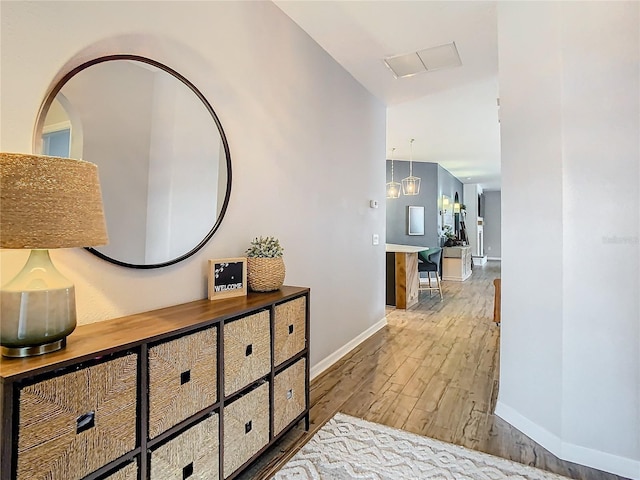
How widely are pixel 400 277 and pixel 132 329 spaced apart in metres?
4.48

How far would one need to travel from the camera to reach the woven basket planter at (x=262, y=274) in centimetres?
199

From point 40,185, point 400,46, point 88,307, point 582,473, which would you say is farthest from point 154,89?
point 582,473

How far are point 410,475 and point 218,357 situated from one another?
3.64 ft

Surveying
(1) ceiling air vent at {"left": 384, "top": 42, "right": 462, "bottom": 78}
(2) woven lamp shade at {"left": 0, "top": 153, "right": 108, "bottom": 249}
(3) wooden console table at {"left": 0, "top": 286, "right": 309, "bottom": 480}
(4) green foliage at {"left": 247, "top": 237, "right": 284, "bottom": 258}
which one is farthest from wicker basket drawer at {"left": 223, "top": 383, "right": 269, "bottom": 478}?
(1) ceiling air vent at {"left": 384, "top": 42, "right": 462, "bottom": 78}

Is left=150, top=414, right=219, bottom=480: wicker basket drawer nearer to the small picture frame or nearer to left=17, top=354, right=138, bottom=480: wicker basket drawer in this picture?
left=17, top=354, right=138, bottom=480: wicker basket drawer

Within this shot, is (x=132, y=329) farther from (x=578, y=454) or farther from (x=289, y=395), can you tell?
(x=578, y=454)

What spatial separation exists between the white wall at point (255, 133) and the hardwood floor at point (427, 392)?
0.35 metres

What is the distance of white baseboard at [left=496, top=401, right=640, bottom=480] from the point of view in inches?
67.9

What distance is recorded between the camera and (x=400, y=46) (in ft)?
9.66

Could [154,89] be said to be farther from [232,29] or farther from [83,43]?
[232,29]

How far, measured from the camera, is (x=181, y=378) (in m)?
1.36

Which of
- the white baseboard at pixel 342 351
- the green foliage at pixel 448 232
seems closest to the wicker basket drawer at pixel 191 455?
the white baseboard at pixel 342 351

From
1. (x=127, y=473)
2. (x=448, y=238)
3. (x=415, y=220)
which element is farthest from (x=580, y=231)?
(x=448, y=238)

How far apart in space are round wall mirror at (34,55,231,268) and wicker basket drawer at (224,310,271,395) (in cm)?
47
